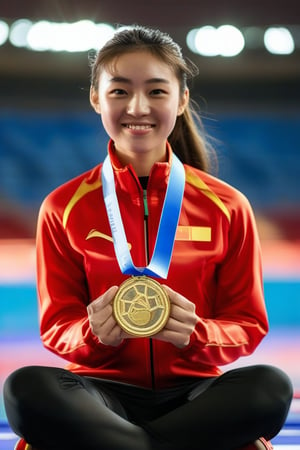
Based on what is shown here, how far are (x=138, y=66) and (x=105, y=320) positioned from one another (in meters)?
0.62

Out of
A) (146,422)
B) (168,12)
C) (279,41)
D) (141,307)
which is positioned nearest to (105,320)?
(141,307)

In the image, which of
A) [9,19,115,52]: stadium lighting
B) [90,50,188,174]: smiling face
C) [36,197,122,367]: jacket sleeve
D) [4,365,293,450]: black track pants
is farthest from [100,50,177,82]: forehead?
[9,19,115,52]: stadium lighting

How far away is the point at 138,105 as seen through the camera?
1.95 metres

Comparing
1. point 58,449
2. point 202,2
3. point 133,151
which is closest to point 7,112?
point 202,2

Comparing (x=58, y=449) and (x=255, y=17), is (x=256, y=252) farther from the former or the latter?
(x=255, y=17)

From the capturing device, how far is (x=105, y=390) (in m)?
1.90

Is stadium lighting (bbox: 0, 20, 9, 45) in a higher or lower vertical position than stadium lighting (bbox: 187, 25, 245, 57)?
higher

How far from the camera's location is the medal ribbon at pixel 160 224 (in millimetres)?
1848

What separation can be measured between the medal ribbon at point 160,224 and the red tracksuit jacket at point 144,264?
0.04 m

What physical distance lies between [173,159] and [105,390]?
23.5 inches

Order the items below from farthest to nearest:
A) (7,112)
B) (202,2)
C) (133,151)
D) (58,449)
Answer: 1. (7,112)
2. (202,2)
3. (133,151)
4. (58,449)

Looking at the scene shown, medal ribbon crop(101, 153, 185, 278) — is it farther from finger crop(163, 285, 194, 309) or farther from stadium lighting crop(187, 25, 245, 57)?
stadium lighting crop(187, 25, 245, 57)

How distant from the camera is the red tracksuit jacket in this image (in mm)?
1940

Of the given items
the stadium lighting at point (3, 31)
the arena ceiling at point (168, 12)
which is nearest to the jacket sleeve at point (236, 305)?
the arena ceiling at point (168, 12)
